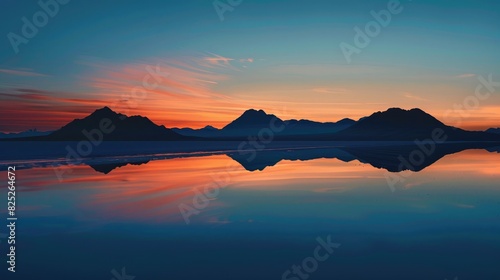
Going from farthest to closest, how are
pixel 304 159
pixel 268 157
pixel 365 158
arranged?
1. pixel 268 157
2. pixel 365 158
3. pixel 304 159

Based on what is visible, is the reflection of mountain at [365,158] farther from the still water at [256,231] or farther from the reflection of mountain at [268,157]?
the still water at [256,231]

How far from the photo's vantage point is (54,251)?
7.89 metres

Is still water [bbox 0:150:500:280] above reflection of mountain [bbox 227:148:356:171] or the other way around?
the other way around

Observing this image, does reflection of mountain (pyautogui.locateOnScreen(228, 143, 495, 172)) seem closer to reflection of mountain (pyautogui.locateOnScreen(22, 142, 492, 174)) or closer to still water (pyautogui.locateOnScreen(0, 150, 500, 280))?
reflection of mountain (pyautogui.locateOnScreen(22, 142, 492, 174))

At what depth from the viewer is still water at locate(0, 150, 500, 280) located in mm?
6926

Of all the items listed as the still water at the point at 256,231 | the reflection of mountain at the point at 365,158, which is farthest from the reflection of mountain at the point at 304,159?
the still water at the point at 256,231

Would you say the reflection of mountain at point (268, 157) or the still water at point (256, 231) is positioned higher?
the reflection of mountain at point (268, 157)

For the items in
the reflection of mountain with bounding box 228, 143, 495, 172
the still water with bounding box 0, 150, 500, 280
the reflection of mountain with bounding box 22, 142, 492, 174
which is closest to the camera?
the still water with bounding box 0, 150, 500, 280

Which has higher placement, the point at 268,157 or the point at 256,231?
the point at 268,157

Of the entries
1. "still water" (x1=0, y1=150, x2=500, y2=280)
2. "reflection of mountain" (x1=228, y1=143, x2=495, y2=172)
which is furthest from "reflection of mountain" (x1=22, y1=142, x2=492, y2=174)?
"still water" (x1=0, y1=150, x2=500, y2=280)

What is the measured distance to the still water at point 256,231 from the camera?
6926 mm

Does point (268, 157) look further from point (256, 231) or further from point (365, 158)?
point (256, 231)

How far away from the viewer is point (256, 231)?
9375 mm

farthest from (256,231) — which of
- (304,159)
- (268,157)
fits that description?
(268,157)
